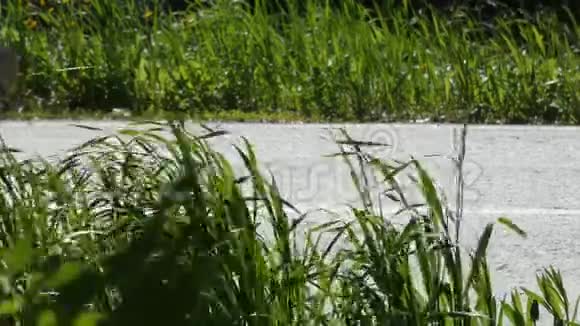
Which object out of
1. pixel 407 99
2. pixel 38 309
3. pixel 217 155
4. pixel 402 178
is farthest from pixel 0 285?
pixel 407 99

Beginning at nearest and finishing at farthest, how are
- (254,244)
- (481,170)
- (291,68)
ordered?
1. (254,244)
2. (481,170)
3. (291,68)

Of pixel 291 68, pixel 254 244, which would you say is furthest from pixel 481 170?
pixel 254 244

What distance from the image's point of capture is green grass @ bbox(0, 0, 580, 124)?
10.8 m

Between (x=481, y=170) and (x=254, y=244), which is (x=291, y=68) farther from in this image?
(x=254, y=244)

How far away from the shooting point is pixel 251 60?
11.2m

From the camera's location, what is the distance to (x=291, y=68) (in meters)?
11.2

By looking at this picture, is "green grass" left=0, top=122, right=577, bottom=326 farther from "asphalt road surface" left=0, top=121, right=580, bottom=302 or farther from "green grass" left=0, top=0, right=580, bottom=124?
"green grass" left=0, top=0, right=580, bottom=124

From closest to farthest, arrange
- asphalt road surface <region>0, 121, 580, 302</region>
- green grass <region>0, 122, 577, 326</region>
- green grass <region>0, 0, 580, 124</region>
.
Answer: green grass <region>0, 122, 577, 326</region>
asphalt road surface <region>0, 121, 580, 302</region>
green grass <region>0, 0, 580, 124</region>

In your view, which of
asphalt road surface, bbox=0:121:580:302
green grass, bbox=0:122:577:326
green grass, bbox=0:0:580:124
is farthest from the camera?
green grass, bbox=0:0:580:124

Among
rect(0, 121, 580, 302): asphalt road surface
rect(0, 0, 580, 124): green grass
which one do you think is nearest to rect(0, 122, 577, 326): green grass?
rect(0, 121, 580, 302): asphalt road surface

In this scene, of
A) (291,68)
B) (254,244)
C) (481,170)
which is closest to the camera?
(254,244)

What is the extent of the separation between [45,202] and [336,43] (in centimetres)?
773

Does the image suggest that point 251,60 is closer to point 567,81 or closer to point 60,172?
point 567,81

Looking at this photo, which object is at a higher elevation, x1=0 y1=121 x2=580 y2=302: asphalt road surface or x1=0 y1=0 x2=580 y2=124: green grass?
x1=0 y1=0 x2=580 y2=124: green grass
